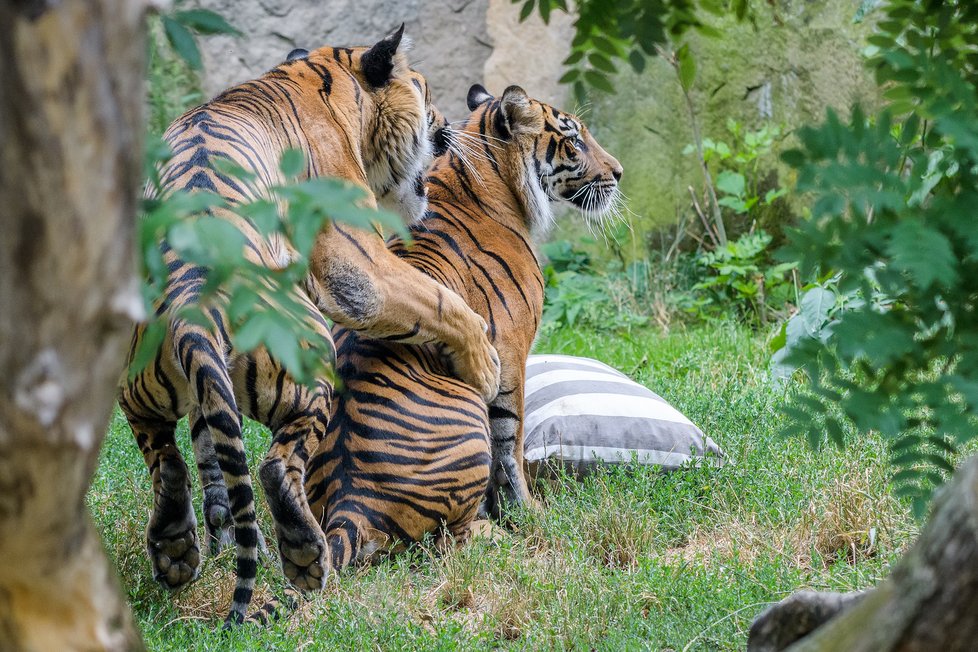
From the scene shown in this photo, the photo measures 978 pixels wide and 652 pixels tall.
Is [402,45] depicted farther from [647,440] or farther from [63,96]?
[63,96]

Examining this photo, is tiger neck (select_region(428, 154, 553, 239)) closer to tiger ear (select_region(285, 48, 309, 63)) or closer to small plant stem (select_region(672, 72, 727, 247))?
tiger ear (select_region(285, 48, 309, 63))

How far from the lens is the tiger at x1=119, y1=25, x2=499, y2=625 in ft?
10.1

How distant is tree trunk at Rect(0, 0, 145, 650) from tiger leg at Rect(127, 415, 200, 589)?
207 cm

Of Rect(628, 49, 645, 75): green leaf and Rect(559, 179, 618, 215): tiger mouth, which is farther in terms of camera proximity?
Rect(559, 179, 618, 215): tiger mouth

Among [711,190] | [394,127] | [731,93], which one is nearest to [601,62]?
[394,127]

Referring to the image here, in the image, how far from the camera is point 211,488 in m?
3.74

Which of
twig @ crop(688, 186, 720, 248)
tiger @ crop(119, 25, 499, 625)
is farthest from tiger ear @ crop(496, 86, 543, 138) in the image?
twig @ crop(688, 186, 720, 248)

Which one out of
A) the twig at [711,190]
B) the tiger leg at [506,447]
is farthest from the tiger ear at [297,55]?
the twig at [711,190]

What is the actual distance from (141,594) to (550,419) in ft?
6.03

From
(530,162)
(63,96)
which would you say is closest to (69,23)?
(63,96)

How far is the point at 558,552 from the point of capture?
3482 millimetres

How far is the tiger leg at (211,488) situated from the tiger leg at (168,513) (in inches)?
6.4

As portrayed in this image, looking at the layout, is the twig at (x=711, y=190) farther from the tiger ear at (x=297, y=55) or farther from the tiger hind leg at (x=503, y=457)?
the tiger hind leg at (x=503, y=457)

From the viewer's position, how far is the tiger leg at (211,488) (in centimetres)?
367
